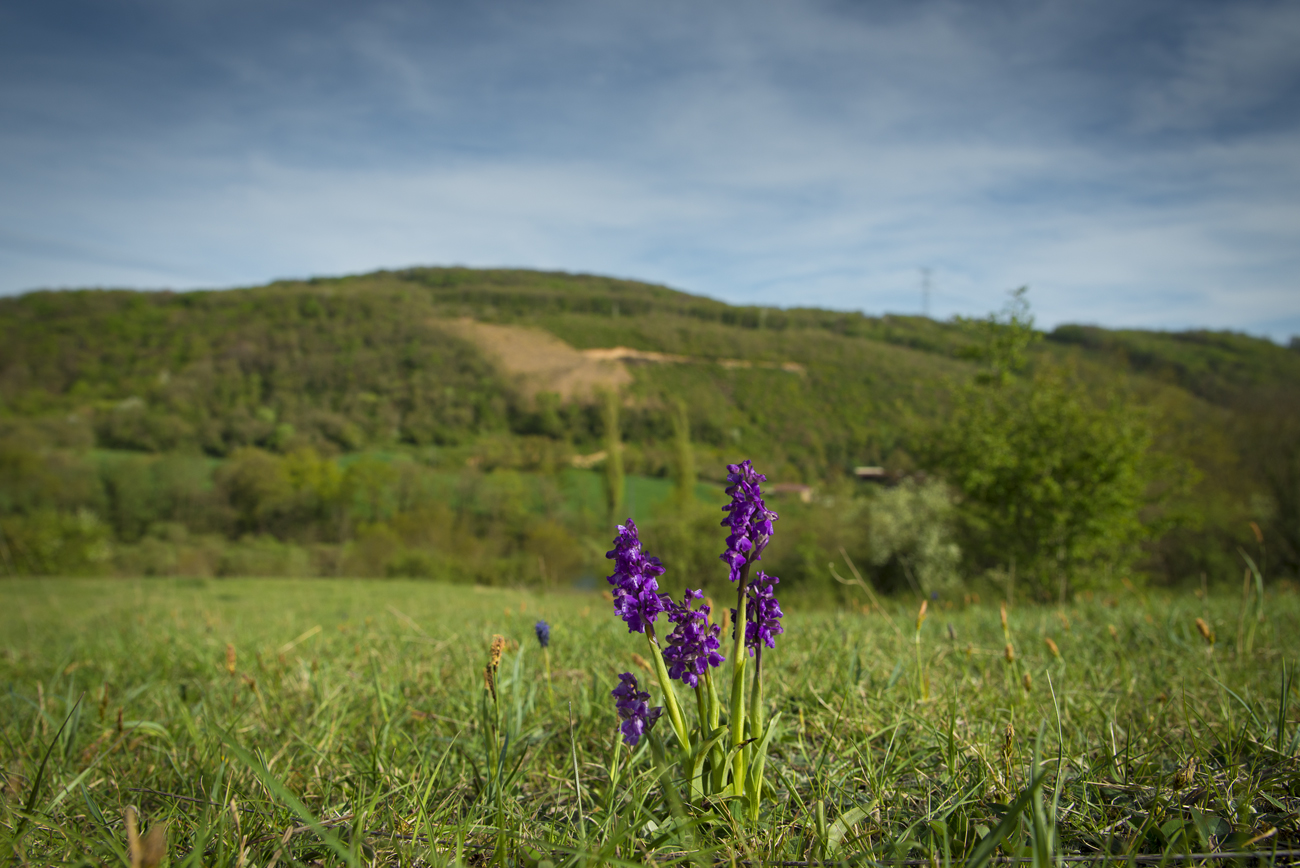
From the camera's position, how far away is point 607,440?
151ft

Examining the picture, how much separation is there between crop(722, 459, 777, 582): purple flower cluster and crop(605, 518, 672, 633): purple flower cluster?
185 millimetres

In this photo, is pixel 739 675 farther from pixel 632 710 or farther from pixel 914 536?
pixel 914 536

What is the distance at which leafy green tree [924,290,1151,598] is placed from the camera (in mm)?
15777

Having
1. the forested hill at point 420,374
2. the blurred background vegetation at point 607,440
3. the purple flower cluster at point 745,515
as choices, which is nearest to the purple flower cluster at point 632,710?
the purple flower cluster at point 745,515

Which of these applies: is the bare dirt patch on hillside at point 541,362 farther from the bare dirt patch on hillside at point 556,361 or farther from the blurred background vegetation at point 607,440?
the blurred background vegetation at point 607,440

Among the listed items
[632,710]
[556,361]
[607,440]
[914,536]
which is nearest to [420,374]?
[556,361]

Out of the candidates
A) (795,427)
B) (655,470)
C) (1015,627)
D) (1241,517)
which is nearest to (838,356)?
(795,427)

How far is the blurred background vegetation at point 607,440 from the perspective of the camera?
1742 centimetres

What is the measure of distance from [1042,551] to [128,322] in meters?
101

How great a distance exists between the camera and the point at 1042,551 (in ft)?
53.9

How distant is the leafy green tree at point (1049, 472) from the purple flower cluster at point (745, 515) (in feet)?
53.2

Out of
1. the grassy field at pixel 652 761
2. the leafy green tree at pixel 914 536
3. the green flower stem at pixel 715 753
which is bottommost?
the leafy green tree at pixel 914 536

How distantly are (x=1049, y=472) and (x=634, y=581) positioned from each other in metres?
18.3

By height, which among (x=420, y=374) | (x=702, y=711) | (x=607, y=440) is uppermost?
(x=420, y=374)
